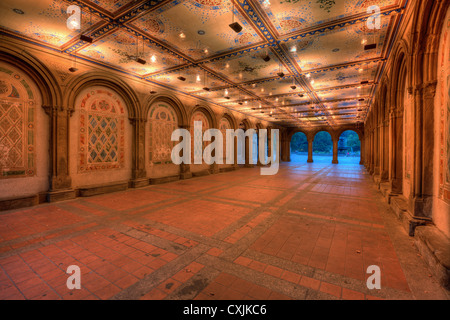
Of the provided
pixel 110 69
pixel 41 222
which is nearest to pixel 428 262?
pixel 41 222

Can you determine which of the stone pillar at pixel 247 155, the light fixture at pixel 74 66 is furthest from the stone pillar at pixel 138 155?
the stone pillar at pixel 247 155

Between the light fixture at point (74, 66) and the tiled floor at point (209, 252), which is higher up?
the light fixture at point (74, 66)

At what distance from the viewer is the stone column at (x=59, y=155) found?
6863mm

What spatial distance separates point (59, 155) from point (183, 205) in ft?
15.5

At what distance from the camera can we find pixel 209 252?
354cm

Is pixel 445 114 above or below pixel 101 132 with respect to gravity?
below

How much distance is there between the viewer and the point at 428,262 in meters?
3.06

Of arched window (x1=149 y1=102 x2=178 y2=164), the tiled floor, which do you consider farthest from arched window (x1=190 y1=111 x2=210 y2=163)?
the tiled floor

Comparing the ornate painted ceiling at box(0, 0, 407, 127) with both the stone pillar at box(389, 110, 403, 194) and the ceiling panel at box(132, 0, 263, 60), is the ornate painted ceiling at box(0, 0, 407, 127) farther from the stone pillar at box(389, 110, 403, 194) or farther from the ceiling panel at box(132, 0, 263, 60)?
the stone pillar at box(389, 110, 403, 194)

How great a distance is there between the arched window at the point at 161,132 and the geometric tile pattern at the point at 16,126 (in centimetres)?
451

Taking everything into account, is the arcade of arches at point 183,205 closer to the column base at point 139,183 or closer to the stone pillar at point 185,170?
the column base at point 139,183

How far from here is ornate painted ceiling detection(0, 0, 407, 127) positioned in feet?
15.5

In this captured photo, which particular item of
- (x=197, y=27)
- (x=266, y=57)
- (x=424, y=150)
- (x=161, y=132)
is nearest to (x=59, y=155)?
(x=161, y=132)

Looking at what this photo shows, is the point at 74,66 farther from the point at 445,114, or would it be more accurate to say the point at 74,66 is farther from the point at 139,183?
the point at 445,114
